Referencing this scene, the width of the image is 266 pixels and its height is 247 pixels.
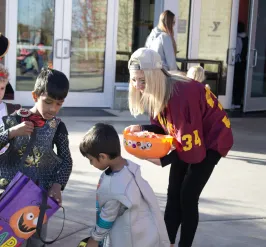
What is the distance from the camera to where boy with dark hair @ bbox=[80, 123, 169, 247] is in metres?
3.39

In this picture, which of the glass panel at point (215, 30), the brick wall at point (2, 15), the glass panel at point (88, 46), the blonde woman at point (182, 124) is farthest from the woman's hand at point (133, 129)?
the glass panel at point (215, 30)

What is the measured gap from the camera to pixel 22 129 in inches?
141

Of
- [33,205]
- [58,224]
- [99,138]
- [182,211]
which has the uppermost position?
[99,138]

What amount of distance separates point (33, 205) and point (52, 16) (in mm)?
7860

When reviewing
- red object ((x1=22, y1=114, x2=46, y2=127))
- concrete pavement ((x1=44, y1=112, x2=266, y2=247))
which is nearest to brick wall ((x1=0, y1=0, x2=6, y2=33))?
concrete pavement ((x1=44, y1=112, x2=266, y2=247))

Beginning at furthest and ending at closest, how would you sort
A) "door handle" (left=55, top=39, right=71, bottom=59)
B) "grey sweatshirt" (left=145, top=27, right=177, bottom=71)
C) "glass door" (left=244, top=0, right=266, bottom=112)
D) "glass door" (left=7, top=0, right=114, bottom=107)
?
"glass door" (left=244, top=0, right=266, bottom=112) < "door handle" (left=55, top=39, right=71, bottom=59) < "glass door" (left=7, top=0, right=114, bottom=107) < "grey sweatshirt" (left=145, top=27, right=177, bottom=71)

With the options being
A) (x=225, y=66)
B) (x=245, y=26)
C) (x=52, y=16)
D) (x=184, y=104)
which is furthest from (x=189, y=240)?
(x=245, y=26)

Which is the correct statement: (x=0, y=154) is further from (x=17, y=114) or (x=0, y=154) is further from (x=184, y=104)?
(x=184, y=104)

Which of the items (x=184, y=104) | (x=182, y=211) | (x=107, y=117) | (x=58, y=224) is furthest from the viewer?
(x=107, y=117)

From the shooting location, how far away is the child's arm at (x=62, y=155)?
3.98 m

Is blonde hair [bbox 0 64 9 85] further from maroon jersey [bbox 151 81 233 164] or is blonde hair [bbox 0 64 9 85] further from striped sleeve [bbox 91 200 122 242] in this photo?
striped sleeve [bbox 91 200 122 242]

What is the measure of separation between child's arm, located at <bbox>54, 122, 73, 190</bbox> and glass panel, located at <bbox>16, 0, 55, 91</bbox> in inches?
277

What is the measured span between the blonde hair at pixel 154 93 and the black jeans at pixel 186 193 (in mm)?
500

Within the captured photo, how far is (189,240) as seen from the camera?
4.54 m
